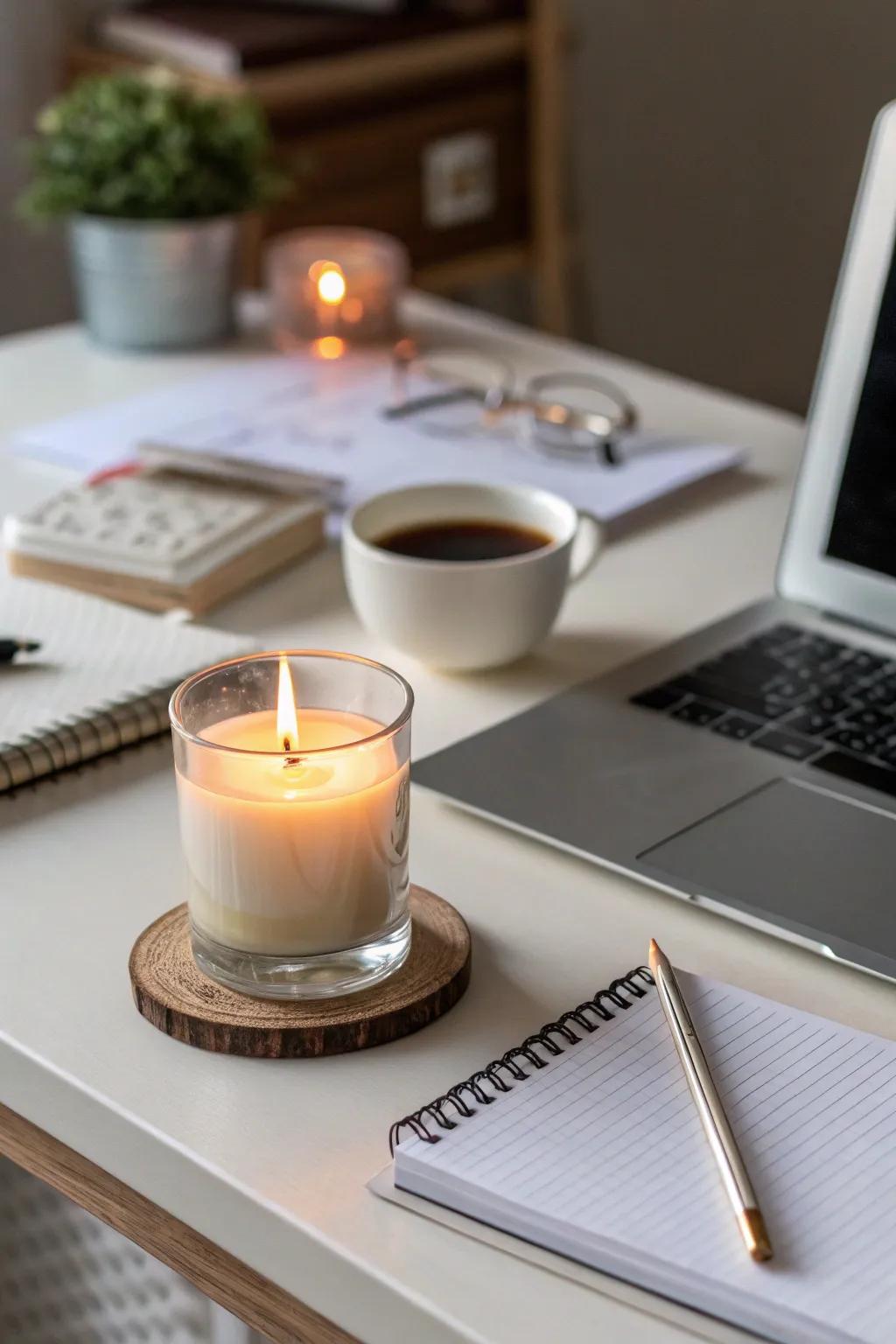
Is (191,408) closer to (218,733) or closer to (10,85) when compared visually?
(218,733)

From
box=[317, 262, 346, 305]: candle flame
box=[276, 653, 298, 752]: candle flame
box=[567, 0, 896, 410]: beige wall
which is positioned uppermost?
box=[276, 653, 298, 752]: candle flame

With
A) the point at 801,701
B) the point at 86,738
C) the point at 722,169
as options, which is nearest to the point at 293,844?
the point at 86,738

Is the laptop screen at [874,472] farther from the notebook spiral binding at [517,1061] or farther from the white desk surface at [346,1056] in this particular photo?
the notebook spiral binding at [517,1061]

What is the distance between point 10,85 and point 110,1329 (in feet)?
5.37

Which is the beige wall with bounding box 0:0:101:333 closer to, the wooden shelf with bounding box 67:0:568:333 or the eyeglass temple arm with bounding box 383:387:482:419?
the wooden shelf with bounding box 67:0:568:333

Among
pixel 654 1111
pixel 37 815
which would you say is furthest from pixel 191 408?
pixel 654 1111

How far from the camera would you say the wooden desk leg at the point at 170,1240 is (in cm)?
54

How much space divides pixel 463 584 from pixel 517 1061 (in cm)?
32

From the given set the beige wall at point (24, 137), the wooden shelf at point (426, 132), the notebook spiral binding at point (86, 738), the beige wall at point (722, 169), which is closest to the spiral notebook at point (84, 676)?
the notebook spiral binding at point (86, 738)

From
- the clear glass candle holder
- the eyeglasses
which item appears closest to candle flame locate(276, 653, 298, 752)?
the clear glass candle holder

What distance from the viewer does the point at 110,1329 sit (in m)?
1.00

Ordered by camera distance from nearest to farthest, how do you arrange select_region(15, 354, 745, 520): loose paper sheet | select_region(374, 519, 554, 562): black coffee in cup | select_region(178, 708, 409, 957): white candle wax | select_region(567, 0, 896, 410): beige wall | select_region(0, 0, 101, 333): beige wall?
select_region(178, 708, 409, 957): white candle wax < select_region(374, 519, 554, 562): black coffee in cup < select_region(15, 354, 745, 520): loose paper sheet < select_region(0, 0, 101, 333): beige wall < select_region(567, 0, 896, 410): beige wall

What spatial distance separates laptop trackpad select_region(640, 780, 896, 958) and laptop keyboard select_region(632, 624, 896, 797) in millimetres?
36

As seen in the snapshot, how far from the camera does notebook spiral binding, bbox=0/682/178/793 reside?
767 millimetres
